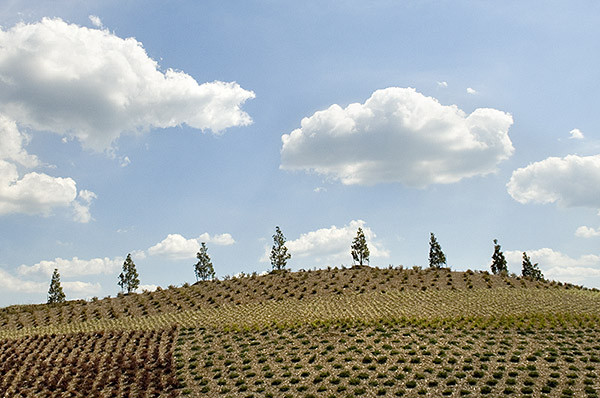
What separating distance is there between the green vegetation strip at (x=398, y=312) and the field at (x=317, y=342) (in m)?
0.14

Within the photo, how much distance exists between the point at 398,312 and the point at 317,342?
8651 millimetres

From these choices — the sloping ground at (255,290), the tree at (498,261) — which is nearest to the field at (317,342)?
the sloping ground at (255,290)

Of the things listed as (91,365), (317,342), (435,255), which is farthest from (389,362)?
(435,255)

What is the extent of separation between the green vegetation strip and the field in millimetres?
142

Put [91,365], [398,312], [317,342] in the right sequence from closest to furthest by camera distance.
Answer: [91,365]
[317,342]
[398,312]

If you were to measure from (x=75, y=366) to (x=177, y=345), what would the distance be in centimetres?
525

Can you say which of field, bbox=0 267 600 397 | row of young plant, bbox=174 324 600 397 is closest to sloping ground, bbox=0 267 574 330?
field, bbox=0 267 600 397

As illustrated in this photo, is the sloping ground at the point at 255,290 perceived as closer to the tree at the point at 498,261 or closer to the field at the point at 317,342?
the field at the point at 317,342

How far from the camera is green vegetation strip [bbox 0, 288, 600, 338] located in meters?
27.1

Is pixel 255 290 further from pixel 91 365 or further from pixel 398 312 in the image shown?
pixel 91 365

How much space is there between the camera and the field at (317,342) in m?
17.7

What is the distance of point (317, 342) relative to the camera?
23031mm

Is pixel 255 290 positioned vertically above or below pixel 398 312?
above

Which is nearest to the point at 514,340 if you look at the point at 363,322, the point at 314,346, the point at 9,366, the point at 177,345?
the point at 363,322
